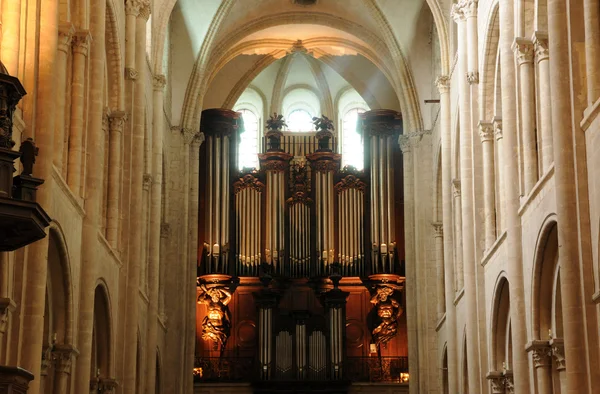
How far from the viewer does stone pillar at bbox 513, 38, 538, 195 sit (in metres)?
22.5

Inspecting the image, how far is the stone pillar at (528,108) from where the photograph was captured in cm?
2245

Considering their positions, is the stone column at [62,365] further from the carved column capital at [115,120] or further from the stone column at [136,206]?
the carved column capital at [115,120]

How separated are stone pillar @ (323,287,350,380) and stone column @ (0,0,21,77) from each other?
22065mm

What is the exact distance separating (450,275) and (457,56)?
5.84m

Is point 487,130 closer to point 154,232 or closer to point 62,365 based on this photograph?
point 154,232

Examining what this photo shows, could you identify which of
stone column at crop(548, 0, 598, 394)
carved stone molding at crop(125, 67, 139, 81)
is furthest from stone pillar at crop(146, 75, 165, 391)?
stone column at crop(548, 0, 598, 394)

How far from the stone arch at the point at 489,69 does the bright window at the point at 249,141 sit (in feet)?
57.5

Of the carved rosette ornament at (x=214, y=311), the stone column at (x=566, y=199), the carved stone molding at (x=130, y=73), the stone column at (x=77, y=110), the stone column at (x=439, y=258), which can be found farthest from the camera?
the carved rosette ornament at (x=214, y=311)

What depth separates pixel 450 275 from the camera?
1256 inches

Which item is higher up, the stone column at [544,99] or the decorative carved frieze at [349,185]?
the decorative carved frieze at [349,185]

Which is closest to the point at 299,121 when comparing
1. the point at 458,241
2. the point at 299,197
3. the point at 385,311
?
the point at 299,197

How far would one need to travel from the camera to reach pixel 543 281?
21.5 metres

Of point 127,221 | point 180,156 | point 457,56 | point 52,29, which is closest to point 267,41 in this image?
point 180,156

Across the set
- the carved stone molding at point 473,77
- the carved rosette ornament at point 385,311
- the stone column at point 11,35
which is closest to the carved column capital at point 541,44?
the carved stone molding at point 473,77
